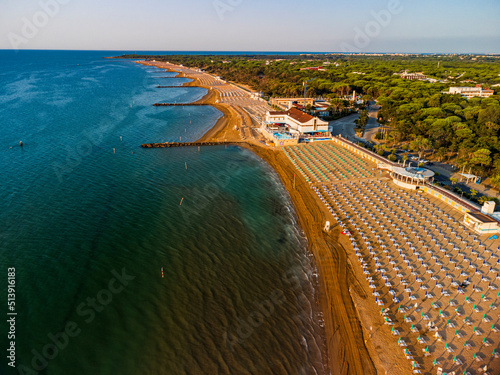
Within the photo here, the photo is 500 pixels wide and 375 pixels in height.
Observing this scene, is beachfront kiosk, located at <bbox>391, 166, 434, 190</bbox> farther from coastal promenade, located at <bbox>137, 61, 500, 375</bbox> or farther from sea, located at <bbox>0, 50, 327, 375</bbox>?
sea, located at <bbox>0, 50, 327, 375</bbox>

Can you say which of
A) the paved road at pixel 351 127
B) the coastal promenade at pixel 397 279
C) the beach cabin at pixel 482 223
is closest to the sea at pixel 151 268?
the coastal promenade at pixel 397 279

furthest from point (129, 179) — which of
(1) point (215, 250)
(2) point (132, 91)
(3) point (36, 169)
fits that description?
(2) point (132, 91)

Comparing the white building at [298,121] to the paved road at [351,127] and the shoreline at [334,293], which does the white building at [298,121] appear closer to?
the paved road at [351,127]

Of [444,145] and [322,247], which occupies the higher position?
[444,145]

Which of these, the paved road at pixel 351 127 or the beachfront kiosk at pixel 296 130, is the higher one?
the beachfront kiosk at pixel 296 130

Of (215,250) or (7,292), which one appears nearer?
(7,292)

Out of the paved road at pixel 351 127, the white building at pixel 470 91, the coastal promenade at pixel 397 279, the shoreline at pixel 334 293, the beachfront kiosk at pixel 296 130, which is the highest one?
the white building at pixel 470 91

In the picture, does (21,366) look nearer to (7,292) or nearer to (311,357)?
(7,292)
